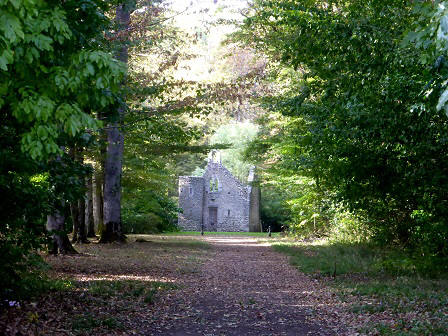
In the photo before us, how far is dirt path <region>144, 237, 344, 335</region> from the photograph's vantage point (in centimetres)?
715

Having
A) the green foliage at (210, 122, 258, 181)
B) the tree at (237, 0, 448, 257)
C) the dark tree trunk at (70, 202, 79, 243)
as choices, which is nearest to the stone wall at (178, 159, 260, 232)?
the green foliage at (210, 122, 258, 181)

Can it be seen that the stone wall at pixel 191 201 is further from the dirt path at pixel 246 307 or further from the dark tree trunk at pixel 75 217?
the dirt path at pixel 246 307

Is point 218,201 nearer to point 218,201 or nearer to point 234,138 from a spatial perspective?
point 218,201

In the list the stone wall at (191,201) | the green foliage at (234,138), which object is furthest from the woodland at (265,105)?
the green foliage at (234,138)

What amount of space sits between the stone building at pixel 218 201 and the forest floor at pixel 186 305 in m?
34.8

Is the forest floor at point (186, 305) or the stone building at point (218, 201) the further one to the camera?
the stone building at point (218, 201)

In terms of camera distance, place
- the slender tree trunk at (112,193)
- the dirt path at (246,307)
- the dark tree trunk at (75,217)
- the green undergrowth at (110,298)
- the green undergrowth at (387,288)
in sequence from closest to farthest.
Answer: the green undergrowth at (110,298), the green undergrowth at (387,288), the dirt path at (246,307), the dark tree trunk at (75,217), the slender tree trunk at (112,193)

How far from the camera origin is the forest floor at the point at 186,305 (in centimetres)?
679

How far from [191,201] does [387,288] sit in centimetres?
3965

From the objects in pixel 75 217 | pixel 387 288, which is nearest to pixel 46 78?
pixel 387 288

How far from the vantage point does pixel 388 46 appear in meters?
8.64

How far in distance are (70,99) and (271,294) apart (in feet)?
23.2

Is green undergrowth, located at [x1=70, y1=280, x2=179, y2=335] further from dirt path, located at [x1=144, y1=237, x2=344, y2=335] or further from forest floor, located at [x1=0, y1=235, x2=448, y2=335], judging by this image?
dirt path, located at [x1=144, y1=237, x2=344, y2=335]

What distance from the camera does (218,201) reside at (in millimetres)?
49312
